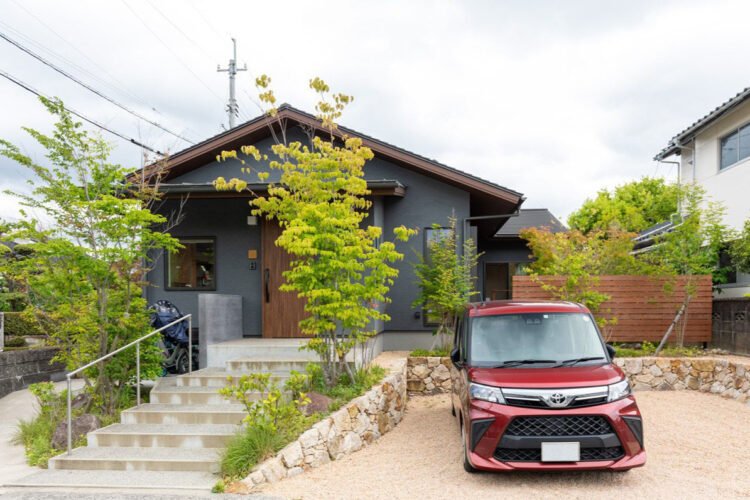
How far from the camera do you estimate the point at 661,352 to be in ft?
32.1

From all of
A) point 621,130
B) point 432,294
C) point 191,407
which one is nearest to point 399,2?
point 432,294

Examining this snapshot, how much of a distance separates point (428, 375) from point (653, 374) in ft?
13.5

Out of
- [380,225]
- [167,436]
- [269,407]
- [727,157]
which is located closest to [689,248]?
[727,157]

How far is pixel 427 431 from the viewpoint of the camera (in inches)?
277

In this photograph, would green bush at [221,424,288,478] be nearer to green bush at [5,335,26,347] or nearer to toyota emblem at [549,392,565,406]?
toyota emblem at [549,392,565,406]

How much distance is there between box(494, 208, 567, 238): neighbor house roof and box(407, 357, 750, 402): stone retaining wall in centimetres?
871

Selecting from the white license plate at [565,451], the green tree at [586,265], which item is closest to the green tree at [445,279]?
the green tree at [586,265]

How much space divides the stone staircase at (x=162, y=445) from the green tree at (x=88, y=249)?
0.72 m

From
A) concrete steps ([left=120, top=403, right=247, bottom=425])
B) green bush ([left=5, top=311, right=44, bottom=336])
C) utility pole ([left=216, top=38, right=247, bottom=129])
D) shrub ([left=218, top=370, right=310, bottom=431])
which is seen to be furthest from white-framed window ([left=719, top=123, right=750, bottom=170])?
utility pole ([left=216, top=38, right=247, bottom=129])

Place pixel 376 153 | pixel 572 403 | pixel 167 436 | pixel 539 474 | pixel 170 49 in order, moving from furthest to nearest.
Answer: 1. pixel 170 49
2. pixel 376 153
3. pixel 167 436
4. pixel 539 474
5. pixel 572 403

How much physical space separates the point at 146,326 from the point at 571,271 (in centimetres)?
785

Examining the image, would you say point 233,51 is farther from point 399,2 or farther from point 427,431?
point 427,431

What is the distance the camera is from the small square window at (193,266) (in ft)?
35.1

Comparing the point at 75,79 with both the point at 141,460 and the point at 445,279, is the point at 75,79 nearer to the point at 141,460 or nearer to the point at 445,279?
the point at 445,279
